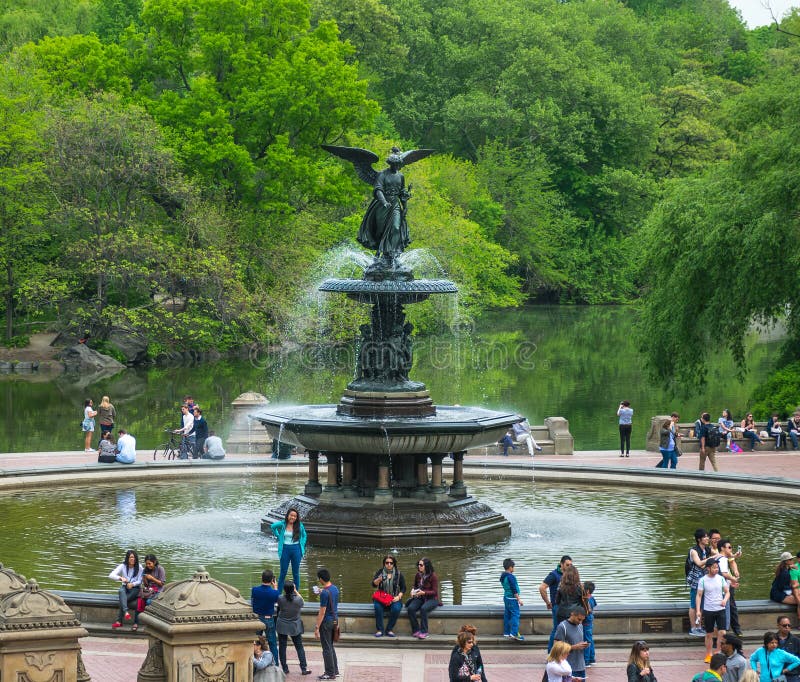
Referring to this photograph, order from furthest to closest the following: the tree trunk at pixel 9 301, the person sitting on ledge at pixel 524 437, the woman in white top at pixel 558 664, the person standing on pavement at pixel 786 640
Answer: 1. the tree trunk at pixel 9 301
2. the person sitting on ledge at pixel 524 437
3. the person standing on pavement at pixel 786 640
4. the woman in white top at pixel 558 664

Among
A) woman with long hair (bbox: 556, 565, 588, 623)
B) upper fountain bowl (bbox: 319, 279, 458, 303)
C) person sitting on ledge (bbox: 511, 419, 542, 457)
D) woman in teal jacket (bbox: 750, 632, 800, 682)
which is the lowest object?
woman in teal jacket (bbox: 750, 632, 800, 682)

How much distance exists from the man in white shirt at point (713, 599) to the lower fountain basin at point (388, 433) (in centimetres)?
654

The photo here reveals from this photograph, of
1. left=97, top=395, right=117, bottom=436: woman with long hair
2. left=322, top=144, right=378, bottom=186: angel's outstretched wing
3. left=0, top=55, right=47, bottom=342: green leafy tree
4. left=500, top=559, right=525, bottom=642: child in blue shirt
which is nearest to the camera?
left=500, top=559, right=525, bottom=642: child in blue shirt

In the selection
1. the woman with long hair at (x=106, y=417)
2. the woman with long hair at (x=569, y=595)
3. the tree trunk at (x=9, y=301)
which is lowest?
the woman with long hair at (x=569, y=595)

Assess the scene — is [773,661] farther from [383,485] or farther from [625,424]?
[625,424]

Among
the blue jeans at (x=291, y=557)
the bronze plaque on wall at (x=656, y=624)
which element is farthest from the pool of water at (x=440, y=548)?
the bronze plaque on wall at (x=656, y=624)

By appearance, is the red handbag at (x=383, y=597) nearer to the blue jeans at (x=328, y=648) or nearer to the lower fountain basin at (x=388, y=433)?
the blue jeans at (x=328, y=648)

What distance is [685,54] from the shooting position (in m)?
124

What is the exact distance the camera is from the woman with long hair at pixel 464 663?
49.2 feet

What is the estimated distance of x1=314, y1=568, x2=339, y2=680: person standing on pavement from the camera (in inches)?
650

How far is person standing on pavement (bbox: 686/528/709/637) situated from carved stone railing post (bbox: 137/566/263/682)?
259 inches

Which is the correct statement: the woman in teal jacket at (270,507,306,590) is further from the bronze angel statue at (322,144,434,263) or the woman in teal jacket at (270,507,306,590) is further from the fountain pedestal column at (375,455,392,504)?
the bronze angel statue at (322,144,434,263)

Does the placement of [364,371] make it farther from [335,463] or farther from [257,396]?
[257,396]

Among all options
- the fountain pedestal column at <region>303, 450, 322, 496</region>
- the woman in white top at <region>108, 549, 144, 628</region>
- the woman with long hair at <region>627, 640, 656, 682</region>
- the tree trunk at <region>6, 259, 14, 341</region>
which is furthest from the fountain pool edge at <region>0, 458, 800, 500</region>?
the tree trunk at <region>6, 259, 14, 341</region>
